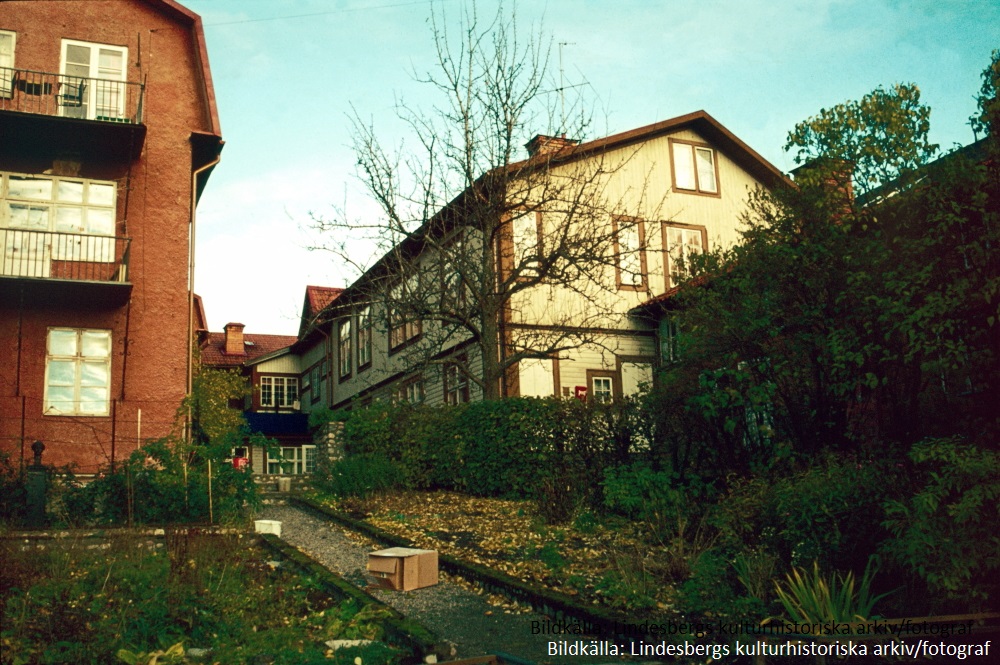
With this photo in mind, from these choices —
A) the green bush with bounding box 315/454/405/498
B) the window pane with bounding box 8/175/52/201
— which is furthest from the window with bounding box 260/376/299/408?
the green bush with bounding box 315/454/405/498

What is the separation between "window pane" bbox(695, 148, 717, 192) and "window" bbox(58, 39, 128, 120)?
50.5 ft

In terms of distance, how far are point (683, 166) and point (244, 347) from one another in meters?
31.9

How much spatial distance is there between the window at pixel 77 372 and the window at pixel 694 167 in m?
15.5

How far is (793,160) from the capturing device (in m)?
9.52

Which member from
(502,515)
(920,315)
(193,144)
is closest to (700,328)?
(920,315)

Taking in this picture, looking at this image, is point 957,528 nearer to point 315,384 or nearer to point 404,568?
point 404,568

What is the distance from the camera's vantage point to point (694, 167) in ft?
81.2

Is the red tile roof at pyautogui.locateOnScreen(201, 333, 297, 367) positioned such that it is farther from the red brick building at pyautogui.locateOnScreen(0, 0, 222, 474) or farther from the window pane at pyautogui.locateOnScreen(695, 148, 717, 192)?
the window pane at pyautogui.locateOnScreen(695, 148, 717, 192)

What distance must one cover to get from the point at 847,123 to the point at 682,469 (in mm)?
4387

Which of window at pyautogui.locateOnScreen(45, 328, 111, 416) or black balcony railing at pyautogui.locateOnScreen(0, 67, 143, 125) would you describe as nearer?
window at pyautogui.locateOnScreen(45, 328, 111, 416)

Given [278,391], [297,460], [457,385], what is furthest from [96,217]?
[278,391]

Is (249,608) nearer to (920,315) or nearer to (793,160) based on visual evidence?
(920,315)

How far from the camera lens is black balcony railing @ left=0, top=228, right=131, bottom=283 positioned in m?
16.7

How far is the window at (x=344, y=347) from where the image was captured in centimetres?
3403
